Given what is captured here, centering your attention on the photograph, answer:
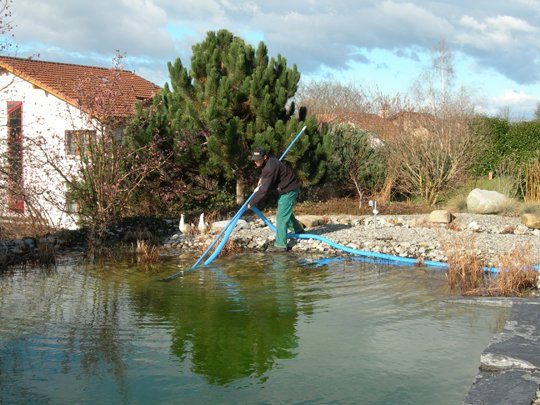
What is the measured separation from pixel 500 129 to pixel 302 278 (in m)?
15.0

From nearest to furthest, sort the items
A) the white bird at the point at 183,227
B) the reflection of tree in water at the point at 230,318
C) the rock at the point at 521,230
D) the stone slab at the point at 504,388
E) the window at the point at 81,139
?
the stone slab at the point at 504,388, the reflection of tree in water at the point at 230,318, the white bird at the point at 183,227, the rock at the point at 521,230, the window at the point at 81,139

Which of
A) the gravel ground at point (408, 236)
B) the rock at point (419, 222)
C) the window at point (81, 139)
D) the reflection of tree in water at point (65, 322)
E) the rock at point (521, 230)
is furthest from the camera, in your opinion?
the rock at point (419, 222)

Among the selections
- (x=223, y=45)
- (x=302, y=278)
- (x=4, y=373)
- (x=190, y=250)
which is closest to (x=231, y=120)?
(x=223, y=45)

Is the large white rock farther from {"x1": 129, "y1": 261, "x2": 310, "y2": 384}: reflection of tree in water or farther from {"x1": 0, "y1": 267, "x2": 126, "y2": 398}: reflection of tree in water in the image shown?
{"x1": 0, "y1": 267, "x2": 126, "y2": 398}: reflection of tree in water

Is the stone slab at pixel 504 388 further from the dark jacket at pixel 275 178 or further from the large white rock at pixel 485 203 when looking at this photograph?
the large white rock at pixel 485 203

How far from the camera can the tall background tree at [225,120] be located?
15.4 m

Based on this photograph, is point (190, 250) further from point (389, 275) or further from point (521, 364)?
point (521, 364)

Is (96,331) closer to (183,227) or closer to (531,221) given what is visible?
(183,227)

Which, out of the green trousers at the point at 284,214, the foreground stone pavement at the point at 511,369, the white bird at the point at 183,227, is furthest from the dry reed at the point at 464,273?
the white bird at the point at 183,227

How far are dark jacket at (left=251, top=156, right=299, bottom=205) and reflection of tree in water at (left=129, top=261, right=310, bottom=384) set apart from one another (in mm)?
1425

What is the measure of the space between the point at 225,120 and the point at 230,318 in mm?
9200

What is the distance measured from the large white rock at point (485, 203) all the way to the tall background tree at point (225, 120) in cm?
375

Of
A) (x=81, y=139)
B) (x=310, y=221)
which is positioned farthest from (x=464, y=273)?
(x=81, y=139)

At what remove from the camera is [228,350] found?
599 centimetres
